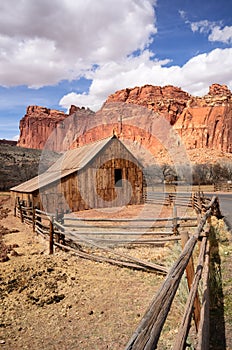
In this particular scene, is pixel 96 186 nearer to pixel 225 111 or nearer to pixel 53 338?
pixel 53 338

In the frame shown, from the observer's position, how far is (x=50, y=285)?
6441 mm

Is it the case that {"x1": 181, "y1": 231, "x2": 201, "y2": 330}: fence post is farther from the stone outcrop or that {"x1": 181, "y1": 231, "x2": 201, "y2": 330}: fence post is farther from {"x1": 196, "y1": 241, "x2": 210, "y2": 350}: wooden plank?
the stone outcrop

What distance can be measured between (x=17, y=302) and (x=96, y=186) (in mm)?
13036

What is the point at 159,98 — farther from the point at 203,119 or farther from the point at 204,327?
the point at 204,327

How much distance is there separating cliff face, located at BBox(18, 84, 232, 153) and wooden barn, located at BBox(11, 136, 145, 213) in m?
76.8

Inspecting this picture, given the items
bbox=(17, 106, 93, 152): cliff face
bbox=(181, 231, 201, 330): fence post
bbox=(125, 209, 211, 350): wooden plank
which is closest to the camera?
bbox=(125, 209, 211, 350): wooden plank

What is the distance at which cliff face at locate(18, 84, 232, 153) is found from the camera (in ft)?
316

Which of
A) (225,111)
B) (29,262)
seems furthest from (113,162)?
(225,111)

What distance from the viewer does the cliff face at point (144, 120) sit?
9638 centimetres

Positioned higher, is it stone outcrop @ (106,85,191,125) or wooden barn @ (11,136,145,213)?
stone outcrop @ (106,85,191,125)

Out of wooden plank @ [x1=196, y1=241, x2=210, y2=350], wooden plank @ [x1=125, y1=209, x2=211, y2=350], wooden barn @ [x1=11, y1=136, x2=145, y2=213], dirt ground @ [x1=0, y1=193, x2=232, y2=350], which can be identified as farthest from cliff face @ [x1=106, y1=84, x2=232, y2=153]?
wooden plank @ [x1=125, y1=209, x2=211, y2=350]

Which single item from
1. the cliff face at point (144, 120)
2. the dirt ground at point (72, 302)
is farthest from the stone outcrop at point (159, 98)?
the dirt ground at point (72, 302)

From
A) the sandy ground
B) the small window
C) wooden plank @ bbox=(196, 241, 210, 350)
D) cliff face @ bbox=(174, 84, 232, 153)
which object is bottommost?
the sandy ground

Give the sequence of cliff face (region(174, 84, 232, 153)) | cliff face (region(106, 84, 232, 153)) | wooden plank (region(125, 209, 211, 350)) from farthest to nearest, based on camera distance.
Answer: cliff face (region(106, 84, 232, 153)), cliff face (region(174, 84, 232, 153)), wooden plank (region(125, 209, 211, 350))
